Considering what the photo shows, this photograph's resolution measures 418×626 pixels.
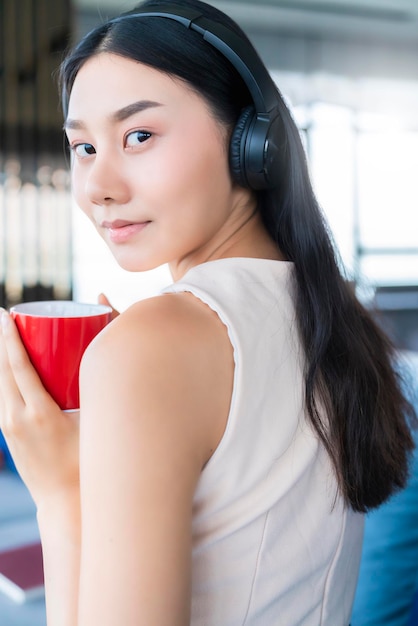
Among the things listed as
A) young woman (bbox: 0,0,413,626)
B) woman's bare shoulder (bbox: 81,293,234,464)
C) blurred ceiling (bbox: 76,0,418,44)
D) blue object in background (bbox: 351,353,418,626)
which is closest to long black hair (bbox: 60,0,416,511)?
young woman (bbox: 0,0,413,626)

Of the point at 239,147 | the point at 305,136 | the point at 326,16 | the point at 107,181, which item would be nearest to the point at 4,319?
the point at 107,181

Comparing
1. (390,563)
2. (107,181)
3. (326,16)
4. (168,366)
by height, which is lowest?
(390,563)

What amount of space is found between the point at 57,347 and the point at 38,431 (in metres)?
0.08

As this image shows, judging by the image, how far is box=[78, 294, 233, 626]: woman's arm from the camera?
0.52 meters

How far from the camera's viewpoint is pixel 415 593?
1.23m

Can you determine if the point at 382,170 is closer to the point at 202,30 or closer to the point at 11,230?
the point at 11,230

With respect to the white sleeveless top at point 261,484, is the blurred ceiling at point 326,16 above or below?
above

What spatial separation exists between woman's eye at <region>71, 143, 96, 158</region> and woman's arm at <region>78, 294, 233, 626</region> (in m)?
0.24

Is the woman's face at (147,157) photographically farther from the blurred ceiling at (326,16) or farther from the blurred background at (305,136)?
the blurred ceiling at (326,16)

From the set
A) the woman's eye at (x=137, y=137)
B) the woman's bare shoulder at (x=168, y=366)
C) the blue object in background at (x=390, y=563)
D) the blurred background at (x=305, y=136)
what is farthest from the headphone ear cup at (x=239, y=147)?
the blurred background at (x=305, y=136)

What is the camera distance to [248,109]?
74cm

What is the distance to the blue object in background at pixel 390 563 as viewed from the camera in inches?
46.4

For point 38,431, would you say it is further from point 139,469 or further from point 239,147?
point 239,147

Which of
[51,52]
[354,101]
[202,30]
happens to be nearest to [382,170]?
[354,101]
